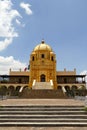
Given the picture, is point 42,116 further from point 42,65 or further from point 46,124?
point 42,65

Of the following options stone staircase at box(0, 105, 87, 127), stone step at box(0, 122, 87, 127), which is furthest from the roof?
stone step at box(0, 122, 87, 127)

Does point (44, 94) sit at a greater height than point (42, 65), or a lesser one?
lesser

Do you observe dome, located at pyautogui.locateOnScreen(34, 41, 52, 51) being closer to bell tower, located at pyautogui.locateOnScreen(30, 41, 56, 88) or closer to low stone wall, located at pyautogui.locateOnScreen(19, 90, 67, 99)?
bell tower, located at pyautogui.locateOnScreen(30, 41, 56, 88)

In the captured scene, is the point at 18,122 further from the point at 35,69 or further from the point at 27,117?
the point at 35,69

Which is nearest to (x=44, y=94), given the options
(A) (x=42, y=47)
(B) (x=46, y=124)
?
(B) (x=46, y=124)

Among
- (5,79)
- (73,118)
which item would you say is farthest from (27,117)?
(5,79)

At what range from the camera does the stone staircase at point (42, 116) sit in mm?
10242

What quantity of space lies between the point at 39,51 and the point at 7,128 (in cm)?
4410

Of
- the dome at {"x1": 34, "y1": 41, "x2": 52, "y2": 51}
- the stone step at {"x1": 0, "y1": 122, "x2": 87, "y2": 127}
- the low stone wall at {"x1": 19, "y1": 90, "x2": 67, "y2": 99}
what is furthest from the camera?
the dome at {"x1": 34, "y1": 41, "x2": 52, "y2": 51}

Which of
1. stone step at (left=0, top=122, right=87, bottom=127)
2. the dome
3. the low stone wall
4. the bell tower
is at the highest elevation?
the dome

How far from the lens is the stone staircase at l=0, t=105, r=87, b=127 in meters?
10.2

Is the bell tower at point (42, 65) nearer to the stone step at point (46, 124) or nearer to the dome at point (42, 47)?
the dome at point (42, 47)

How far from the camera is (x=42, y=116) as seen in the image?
10914 millimetres

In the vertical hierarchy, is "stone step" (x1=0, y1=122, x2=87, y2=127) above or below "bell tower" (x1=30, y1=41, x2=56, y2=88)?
below
